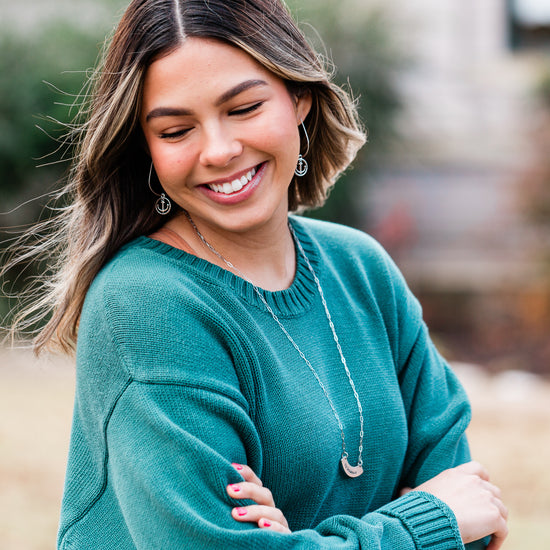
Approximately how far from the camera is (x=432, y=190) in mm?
9570

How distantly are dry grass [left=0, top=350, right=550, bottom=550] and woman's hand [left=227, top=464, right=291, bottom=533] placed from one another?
8.45 feet

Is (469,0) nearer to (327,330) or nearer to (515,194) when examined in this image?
(515,194)

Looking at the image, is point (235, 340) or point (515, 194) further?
point (515, 194)

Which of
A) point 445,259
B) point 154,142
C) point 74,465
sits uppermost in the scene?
point 154,142

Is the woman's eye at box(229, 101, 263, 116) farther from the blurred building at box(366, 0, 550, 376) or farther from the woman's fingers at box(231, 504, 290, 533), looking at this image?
the blurred building at box(366, 0, 550, 376)

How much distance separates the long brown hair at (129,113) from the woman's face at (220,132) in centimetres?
4

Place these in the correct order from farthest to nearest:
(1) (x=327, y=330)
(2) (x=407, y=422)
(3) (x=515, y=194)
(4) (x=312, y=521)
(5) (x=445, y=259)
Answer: (5) (x=445, y=259)
(3) (x=515, y=194)
(2) (x=407, y=422)
(1) (x=327, y=330)
(4) (x=312, y=521)

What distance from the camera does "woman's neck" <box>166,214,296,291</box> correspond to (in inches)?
78.2

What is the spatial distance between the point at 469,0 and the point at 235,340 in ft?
36.3

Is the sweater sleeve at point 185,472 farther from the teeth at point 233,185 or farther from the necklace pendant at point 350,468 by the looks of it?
the teeth at point 233,185

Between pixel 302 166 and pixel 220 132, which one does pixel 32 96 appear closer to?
pixel 302 166

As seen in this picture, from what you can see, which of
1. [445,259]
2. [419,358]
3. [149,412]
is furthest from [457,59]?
[149,412]

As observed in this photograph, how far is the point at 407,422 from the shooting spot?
2.18 m

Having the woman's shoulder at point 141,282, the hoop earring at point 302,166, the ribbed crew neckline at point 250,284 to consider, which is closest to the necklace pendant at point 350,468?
the ribbed crew neckline at point 250,284
